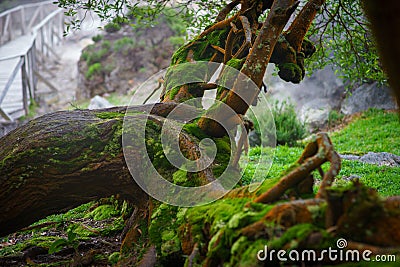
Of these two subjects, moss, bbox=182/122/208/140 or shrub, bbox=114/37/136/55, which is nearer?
moss, bbox=182/122/208/140

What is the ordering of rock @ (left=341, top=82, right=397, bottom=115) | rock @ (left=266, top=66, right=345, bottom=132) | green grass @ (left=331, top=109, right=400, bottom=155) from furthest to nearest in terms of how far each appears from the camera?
rock @ (left=266, top=66, right=345, bottom=132), rock @ (left=341, top=82, right=397, bottom=115), green grass @ (left=331, top=109, right=400, bottom=155)

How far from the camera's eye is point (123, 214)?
5066 millimetres

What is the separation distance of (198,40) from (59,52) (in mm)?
20913

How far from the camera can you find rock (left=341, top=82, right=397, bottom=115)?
1396 centimetres

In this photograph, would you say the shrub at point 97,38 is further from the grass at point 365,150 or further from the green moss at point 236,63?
the green moss at point 236,63

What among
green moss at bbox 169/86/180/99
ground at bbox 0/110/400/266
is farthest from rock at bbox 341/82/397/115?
green moss at bbox 169/86/180/99

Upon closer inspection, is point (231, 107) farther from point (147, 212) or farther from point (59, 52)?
point (59, 52)

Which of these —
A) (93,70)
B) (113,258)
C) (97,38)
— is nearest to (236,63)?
(113,258)

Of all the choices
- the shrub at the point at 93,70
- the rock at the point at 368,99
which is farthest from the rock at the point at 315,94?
the shrub at the point at 93,70

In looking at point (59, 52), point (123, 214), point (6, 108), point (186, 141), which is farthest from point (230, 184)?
point (59, 52)

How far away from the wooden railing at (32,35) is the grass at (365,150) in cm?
819

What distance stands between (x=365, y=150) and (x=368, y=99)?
5703 millimetres

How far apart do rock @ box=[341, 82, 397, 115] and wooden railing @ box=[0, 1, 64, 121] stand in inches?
459

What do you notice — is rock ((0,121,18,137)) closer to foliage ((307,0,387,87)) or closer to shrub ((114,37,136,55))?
shrub ((114,37,136,55))
